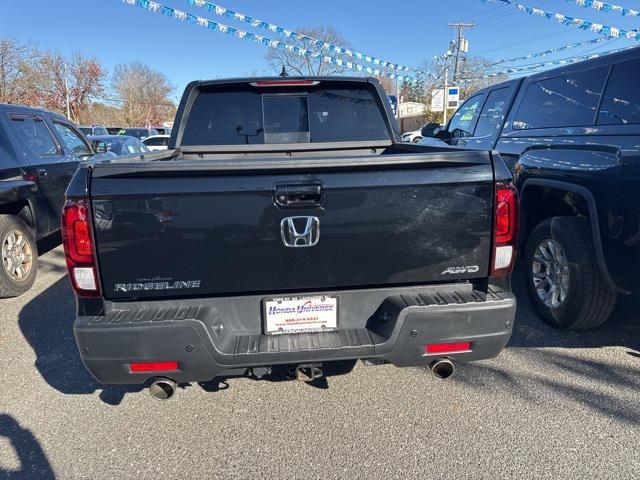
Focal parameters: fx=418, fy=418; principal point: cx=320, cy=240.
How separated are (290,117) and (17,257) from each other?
3.45 m

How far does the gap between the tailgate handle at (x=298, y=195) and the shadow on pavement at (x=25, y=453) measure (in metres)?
1.87

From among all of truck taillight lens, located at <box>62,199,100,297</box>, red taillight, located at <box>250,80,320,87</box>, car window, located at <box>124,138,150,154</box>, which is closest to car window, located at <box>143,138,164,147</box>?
car window, located at <box>124,138,150,154</box>

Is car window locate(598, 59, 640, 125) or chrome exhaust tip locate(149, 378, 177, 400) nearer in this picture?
chrome exhaust tip locate(149, 378, 177, 400)

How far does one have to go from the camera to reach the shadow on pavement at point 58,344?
291 cm

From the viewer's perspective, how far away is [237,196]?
1.94 metres

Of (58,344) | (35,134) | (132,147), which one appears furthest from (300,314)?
(132,147)

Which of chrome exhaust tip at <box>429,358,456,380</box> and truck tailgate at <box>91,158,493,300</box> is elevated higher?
truck tailgate at <box>91,158,493,300</box>

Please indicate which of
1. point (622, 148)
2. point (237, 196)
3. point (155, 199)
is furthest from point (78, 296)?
point (622, 148)

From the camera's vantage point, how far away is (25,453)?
7.61ft

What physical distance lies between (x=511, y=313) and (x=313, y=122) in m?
2.19

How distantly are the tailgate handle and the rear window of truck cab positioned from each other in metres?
1.64

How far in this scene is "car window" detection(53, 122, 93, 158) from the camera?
231 inches

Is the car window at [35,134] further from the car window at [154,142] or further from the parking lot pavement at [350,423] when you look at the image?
the car window at [154,142]

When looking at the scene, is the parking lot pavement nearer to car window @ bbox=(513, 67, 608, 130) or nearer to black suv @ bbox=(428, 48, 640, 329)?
black suv @ bbox=(428, 48, 640, 329)
